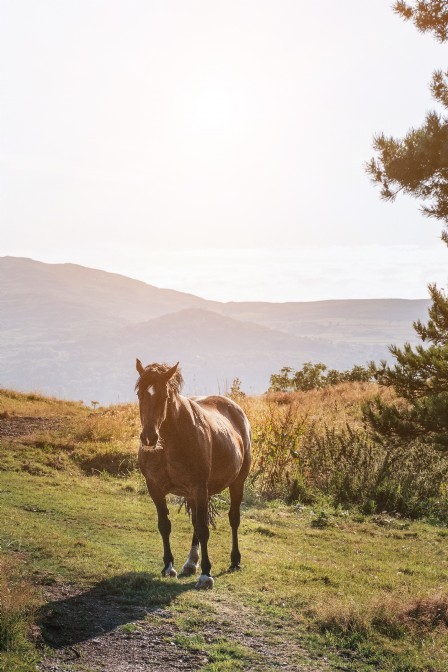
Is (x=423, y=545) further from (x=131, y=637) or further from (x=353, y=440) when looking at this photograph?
(x=131, y=637)

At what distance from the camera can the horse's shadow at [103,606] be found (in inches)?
275

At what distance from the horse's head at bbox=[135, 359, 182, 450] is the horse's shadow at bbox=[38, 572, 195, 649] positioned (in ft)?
5.60

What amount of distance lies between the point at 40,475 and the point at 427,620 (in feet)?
33.7

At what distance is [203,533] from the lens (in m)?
8.97

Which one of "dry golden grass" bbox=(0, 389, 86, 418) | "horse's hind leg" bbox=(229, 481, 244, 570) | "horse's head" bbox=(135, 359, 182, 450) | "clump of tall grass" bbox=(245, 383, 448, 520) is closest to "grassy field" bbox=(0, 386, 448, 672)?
"horse's hind leg" bbox=(229, 481, 244, 570)

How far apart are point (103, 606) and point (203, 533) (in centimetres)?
165

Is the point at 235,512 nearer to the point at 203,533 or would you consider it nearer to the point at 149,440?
the point at 203,533

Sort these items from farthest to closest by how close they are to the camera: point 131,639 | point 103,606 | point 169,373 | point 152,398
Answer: point 169,373 → point 152,398 → point 103,606 → point 131,639

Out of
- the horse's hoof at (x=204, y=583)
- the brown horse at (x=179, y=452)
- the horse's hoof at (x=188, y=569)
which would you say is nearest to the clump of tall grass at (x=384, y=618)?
the horse's hoof at (x=204, y=583)

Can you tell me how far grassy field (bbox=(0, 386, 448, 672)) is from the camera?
6781 millimetres

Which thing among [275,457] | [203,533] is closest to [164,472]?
[203,533]

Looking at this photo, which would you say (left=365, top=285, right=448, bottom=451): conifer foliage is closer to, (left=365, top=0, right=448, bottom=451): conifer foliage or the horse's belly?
(left=365, top=0, right=448, bottom=451): conifer foliage

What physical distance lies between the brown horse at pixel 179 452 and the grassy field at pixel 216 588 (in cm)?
70

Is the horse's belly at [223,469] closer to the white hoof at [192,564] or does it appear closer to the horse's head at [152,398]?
the white hoof at [192,564]
